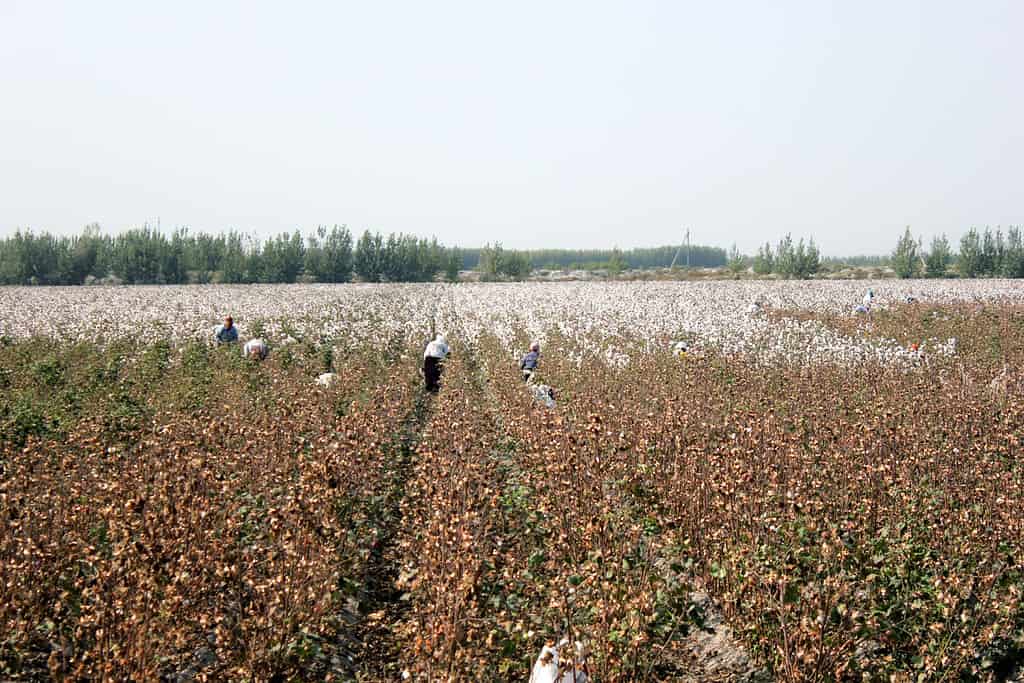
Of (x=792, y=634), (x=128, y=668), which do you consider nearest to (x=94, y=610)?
(x=128, y=668)

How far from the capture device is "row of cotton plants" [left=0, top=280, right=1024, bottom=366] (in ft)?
64.3

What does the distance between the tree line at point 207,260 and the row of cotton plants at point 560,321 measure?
3660 centimetres

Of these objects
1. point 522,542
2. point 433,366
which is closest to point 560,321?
point 433,366

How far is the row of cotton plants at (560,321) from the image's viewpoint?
19594mm

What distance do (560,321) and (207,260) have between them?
6774 centimetres

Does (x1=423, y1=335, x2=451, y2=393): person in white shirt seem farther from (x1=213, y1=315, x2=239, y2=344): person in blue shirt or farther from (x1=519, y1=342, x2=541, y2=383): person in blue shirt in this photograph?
(x1=213, y1=315, x2=239, y2=344): person in blue shirt

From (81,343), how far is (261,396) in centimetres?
1180

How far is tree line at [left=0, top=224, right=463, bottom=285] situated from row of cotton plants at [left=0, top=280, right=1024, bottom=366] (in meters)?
36.6

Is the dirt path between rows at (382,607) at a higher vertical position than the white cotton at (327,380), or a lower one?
lower

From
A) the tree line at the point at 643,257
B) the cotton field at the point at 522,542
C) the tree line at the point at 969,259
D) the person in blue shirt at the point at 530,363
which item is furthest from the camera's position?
the tree line at the point at 643,257

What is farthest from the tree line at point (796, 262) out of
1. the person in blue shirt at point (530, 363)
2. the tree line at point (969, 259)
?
the person in blue shirt at point (530, 363)

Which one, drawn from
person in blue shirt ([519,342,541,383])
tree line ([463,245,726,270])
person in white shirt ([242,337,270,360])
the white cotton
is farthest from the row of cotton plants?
tree line ([463,245,726,270])

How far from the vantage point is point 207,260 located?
83.1 m

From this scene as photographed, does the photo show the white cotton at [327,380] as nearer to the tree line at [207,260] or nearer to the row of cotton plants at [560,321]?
the row of cotton plants at [560,321]
